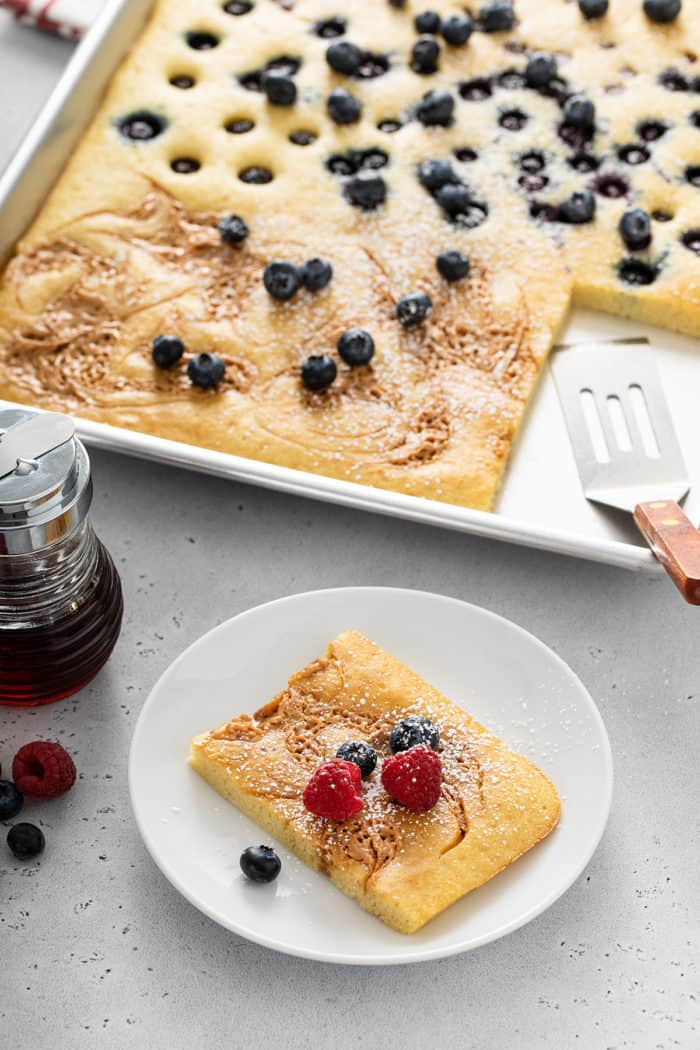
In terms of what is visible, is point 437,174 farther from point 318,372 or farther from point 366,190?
point 318,372

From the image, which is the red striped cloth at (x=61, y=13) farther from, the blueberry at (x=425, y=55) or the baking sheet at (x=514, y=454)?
the blueberry at (x=425, y=55)

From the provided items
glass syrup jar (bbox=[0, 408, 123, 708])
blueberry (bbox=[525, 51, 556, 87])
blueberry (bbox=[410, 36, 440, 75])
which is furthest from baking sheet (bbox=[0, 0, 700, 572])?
blueberry (bbox=[410, 36, 440, 75])

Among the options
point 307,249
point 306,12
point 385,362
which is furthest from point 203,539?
point 306,12

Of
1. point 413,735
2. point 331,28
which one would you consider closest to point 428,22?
point 331,28

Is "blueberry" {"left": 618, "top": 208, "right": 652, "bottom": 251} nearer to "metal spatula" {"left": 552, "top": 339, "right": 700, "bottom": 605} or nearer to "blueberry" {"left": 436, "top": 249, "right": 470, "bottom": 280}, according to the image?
"metal spatula" {"left": 552, "top": 339, "right": 700, "bottom": 605}

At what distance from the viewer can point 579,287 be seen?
2.89 m

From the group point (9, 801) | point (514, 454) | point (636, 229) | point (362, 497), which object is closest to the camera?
point (9, 801)

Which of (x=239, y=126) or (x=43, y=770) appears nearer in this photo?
(x=43, y=770)

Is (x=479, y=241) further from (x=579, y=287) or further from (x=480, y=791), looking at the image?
(x=480, y=791)

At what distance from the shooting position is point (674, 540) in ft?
7.62

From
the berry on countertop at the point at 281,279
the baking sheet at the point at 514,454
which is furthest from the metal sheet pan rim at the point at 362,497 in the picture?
the berry on countertop at the point at 281,279

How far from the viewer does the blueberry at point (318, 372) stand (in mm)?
2662

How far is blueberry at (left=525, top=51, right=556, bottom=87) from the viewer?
10.5 ft

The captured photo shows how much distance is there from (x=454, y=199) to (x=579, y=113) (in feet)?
1.37
